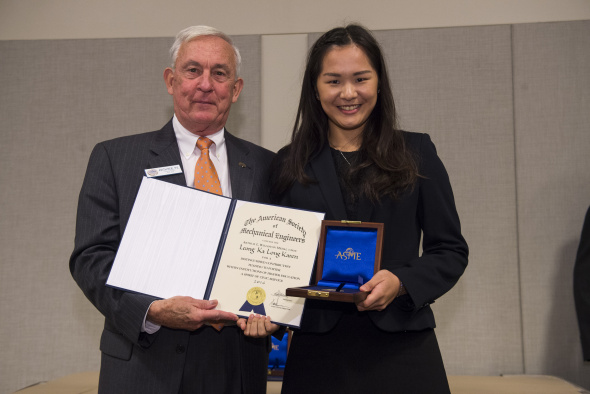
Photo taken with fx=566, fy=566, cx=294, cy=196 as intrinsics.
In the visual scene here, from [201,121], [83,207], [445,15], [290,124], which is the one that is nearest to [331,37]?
[201,121]

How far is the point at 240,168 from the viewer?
2.17m

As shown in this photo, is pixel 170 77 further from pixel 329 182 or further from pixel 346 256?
pixel 346 256

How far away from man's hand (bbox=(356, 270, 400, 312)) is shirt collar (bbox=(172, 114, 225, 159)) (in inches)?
35.5

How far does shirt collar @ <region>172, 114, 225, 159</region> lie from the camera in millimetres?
2197

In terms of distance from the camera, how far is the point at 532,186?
3797mm

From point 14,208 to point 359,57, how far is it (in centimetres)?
313

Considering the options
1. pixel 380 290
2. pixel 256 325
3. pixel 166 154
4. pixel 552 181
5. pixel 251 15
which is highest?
pixel 251 15

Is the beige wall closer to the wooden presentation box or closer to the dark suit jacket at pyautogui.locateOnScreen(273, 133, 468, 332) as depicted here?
the dark suit jacket at pyautogui.locateOnScreen(273, 133, 468, 332)

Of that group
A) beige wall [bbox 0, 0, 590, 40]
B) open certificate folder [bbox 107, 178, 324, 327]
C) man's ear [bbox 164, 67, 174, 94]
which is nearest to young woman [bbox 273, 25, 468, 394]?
open certificate folder [bbox 107, 178, 324, 327]

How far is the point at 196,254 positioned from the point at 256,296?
244 mm

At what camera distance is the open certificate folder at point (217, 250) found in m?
1.83

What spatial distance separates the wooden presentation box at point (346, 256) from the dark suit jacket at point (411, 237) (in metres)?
0.10

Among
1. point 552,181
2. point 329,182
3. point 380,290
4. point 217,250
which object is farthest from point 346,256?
point 552,181

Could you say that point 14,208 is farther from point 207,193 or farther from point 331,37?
point 331,37
